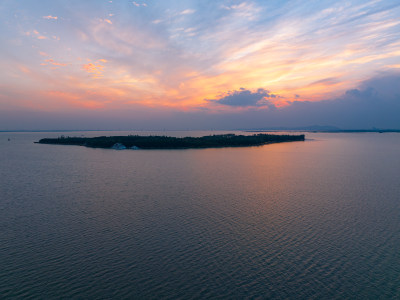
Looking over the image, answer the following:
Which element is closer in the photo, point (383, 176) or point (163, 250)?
point (163, 250)

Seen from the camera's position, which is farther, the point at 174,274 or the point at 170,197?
the point at 170,197

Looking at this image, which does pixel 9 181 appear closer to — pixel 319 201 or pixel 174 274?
pixel 174 274

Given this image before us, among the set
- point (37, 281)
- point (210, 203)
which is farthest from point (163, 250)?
point (210, 203)

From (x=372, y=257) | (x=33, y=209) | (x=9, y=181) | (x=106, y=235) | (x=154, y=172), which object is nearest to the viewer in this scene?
(x=372, y=257)

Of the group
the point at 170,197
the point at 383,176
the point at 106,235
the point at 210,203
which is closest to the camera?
the point at 106,235

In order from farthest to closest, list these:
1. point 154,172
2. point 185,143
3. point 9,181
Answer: point 185,143 < point 154,172 < point 9,181

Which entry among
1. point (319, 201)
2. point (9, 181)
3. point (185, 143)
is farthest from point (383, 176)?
point (185, 143)

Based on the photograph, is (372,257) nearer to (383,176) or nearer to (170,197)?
(170,197)

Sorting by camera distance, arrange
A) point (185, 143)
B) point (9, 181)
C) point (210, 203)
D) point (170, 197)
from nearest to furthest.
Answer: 1. point (210, 203)
2. point (170, 197)
3. point (9, 181)
4. point (185, 143)
